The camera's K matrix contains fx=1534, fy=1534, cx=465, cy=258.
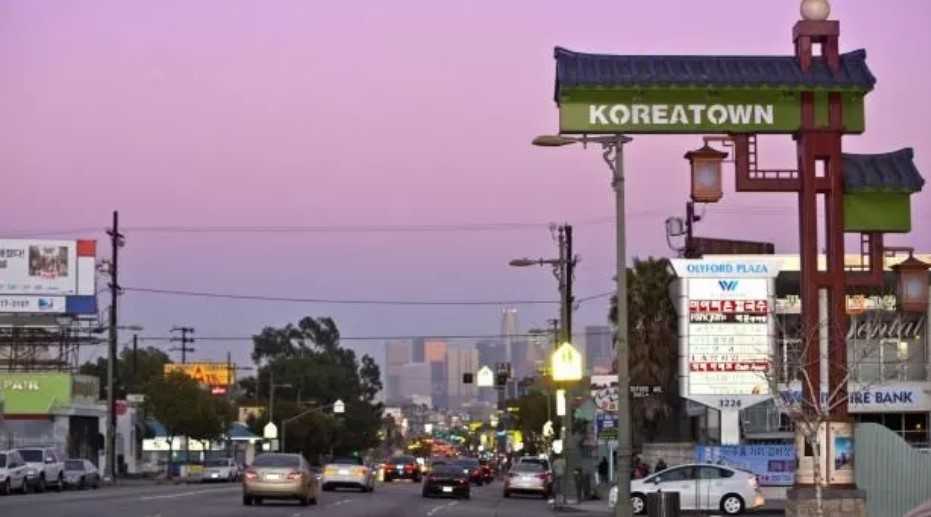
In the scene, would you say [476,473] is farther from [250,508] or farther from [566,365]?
[250,508]

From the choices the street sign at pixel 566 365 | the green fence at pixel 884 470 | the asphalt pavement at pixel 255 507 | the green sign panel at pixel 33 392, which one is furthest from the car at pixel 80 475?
the green fence at pixel 884 470

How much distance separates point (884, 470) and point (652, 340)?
33.8 metres

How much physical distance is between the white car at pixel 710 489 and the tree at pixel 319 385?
90.1m

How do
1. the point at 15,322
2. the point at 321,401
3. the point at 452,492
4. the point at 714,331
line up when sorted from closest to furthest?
the point at 714,331
the point at 452,492
the point at 15,322
the point at 321,401

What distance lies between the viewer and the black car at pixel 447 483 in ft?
181

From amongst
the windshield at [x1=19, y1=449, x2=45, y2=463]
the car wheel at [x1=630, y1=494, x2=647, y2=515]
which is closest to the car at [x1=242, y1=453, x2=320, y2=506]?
the car wheel at [x1=630, y1=494, x2=647, y2=515]

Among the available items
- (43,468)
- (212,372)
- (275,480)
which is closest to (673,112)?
(275,480)

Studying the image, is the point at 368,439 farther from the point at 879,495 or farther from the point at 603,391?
the point at 879,495

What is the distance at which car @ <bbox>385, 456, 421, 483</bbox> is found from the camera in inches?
3361

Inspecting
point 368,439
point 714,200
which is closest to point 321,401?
point 368,439

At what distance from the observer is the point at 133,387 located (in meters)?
134

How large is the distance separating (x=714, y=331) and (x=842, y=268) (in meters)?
16.8

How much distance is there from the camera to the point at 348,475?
56688 millimetres

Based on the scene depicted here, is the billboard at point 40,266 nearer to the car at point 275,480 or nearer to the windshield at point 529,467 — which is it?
the windshield at point 529,467
